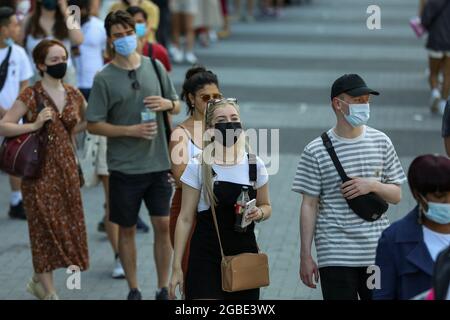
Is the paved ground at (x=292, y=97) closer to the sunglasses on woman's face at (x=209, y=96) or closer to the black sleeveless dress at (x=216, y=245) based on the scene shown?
the sunglasses on woman's face at (x=209, y=96)

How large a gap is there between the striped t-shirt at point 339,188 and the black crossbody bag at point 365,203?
3 cm

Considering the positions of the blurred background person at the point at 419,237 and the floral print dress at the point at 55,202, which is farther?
the floral print dress at the point at 55,202

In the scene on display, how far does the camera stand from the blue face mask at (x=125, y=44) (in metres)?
7.81

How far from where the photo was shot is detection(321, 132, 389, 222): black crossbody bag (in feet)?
19.7

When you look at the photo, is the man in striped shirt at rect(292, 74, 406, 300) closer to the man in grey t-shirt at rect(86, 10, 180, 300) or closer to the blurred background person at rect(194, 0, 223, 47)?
the man in grey t-shirt at rect(86, 10, 180, 300)

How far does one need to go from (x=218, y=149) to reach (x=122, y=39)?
6.55ft

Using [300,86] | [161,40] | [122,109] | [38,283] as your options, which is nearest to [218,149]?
[122,109]

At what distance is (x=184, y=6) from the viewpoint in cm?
1912

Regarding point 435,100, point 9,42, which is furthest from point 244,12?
point 9,42

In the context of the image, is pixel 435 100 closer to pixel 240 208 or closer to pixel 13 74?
pixel 13 74

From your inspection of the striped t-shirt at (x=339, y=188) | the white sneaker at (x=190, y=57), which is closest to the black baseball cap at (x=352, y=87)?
the striped t-shirt at (x=339, y=188)

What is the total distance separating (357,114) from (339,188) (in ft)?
1.35

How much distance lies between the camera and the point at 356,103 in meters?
6.04
